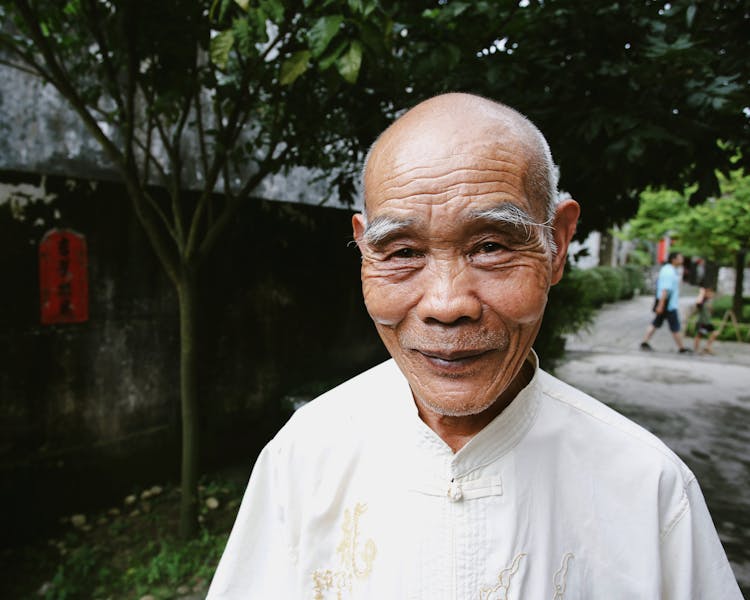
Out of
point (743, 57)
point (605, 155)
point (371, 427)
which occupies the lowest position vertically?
point (371, 427)

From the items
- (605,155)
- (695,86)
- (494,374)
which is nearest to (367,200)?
(494,374)

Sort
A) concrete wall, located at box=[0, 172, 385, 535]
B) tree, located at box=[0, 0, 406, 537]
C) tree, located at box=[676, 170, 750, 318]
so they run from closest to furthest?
1. tree, located at box=[0, 0, 406, 537]
2. concrete wall, located at box=[0, 172, 385, 535]
3. tree, located at box=[676, 170, 750, 318]

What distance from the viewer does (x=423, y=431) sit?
1.34m

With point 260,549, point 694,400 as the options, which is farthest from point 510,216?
point 694,400

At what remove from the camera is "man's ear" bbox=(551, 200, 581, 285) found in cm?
134

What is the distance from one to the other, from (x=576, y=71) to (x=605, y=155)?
2.40ft

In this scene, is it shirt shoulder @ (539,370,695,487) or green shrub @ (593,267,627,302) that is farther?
green shrub @ (593,267,627,302)

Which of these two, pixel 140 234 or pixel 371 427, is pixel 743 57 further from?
pixel 140 234

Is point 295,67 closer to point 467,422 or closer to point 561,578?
point 467,422

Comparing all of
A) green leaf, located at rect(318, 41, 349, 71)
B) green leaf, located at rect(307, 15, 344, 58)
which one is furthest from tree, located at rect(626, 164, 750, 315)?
green leaf, located at rect(307, 15, 344, 58)

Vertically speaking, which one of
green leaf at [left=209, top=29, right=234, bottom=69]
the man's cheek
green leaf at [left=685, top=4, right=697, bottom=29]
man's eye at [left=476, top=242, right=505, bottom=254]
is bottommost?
the man's cheek

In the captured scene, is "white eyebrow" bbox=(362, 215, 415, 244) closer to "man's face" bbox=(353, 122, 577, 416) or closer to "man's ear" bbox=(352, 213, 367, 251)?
"man's face" bbox=(353, 122, 577, 416)

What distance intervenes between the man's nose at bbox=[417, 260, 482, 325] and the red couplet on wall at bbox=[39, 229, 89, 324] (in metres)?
3.79

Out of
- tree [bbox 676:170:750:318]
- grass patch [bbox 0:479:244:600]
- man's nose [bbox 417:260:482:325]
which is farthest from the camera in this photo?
tree [bbox 676:170:750:318]
